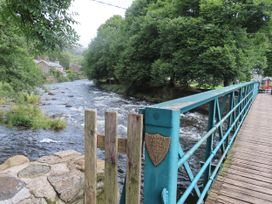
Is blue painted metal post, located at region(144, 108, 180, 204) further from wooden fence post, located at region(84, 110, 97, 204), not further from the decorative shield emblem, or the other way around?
wooden fence post, located at region(84, 110, 97, 204)

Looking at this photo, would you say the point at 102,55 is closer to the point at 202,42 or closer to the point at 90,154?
the point at 202,42

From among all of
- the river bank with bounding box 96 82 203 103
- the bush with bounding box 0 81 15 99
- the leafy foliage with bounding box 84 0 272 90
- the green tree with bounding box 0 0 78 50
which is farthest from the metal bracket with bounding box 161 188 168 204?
the river bank with bounding box 96 82 203 103

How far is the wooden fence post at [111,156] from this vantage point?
4.83 feet

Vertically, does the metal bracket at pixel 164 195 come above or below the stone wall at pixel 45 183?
above

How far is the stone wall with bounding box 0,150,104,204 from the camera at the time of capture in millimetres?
3314

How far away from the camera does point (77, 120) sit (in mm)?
12125

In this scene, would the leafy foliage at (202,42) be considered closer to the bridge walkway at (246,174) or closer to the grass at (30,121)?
the grass at (30,121)

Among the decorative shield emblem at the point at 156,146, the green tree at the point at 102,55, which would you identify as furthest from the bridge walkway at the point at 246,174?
the green tree at the point at 102,55

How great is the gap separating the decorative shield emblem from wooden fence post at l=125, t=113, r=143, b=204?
0.05 metres

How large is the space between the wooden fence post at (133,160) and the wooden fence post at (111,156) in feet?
0.33

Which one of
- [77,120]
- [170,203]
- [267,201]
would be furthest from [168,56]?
[170,203]

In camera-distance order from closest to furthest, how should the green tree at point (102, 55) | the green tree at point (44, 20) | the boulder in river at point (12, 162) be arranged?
the green tree at point (44, 20), the boulder in river at point (12, 162), the green tree at point (102, 55)

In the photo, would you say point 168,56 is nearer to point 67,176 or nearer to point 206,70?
point 206,70

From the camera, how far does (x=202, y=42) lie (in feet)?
52.8
